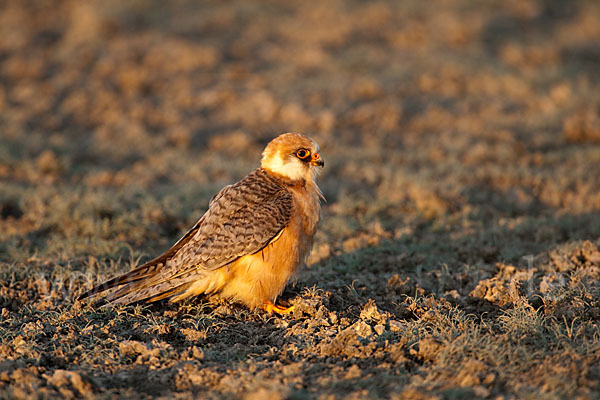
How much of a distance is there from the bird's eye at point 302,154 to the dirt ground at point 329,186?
1.30m

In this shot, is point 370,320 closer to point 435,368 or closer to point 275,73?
point 435,368

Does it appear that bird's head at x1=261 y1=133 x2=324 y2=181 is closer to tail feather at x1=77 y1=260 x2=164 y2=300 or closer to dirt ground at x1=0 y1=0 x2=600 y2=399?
dirt ground at x1=0 y1=0 x2=600 y2=399

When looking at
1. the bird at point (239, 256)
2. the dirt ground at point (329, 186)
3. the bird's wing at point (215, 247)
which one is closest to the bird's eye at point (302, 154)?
the bird at point (239, 256)

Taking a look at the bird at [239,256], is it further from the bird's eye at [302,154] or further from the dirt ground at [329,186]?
A: the bird's eye at [302,154]

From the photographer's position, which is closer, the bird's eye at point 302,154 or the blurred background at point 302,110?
the bird's eye at point 302,154

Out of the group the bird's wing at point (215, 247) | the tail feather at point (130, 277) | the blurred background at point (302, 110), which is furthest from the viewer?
the blurred background at point (302, 110)

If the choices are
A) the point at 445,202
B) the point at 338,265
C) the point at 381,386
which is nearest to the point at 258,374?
the point at 381,386

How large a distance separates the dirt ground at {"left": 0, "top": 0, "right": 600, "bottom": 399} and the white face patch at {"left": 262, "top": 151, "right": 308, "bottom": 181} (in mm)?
1134

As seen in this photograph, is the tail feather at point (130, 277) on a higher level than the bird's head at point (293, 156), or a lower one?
lower

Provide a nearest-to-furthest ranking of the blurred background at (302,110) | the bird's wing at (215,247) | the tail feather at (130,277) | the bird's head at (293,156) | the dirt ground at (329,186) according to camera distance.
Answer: the dirt ground at (329,186) < the tail feather at (130,277) < the bird's wing at (215,247) < the bird's head at (293,156) < the blurred background at (302,110)

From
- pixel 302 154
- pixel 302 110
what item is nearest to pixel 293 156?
pixel 302 154

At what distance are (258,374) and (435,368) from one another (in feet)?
3.97

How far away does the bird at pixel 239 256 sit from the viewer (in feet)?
17.1

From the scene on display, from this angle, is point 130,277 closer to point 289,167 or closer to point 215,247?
point 215,247
